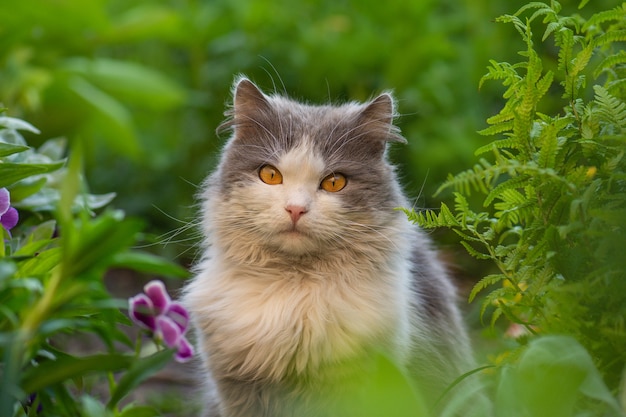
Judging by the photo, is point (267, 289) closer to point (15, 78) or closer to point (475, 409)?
point (475, 409)

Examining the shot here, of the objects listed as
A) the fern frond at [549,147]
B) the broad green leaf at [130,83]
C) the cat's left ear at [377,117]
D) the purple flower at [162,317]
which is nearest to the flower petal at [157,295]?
the purple flower at [162,317]

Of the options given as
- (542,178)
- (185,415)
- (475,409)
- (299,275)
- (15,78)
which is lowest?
(185,415)

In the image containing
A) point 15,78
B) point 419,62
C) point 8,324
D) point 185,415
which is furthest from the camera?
point 419,62

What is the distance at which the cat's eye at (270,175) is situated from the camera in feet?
6.27

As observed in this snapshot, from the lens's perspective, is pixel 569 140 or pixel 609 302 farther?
pixel 569 140

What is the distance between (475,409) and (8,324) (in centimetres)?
87

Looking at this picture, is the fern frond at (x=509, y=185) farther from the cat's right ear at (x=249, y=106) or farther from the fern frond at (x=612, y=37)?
the cat's right ear at (x=249, y=106)

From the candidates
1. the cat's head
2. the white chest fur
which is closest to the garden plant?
the white chest fur

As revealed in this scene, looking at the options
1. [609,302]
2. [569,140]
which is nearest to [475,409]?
[609,302]

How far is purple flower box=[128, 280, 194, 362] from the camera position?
5.82 ft

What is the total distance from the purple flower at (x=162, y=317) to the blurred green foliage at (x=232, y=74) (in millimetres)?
1954

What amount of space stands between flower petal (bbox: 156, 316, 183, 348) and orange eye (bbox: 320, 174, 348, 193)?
0.51 m

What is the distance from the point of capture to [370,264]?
6.19 ft

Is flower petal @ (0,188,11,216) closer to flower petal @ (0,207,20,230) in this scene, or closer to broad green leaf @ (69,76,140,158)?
flower petal @ (0,207,20,230)
